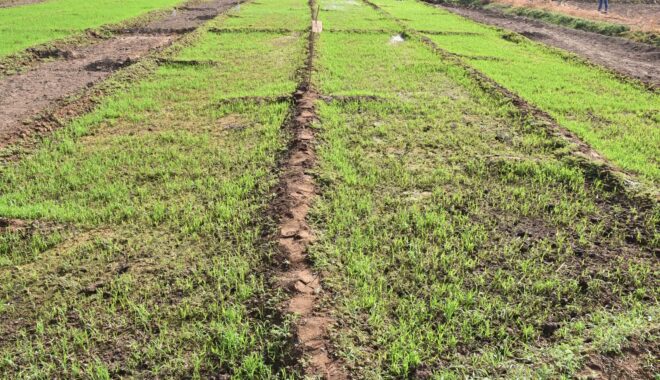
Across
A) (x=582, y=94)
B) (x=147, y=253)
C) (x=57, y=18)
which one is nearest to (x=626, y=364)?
(x=147, y=253)

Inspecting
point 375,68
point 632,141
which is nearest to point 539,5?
point 375,68

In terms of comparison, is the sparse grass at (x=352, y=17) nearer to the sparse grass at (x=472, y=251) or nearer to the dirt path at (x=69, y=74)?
the dirt path at (x=69, y=74)

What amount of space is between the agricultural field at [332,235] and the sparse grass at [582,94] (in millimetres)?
68

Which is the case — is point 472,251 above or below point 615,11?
below

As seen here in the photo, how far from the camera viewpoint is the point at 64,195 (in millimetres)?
4715

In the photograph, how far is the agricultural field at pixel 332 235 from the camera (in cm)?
284

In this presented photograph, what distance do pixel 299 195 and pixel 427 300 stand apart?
187 centimetres

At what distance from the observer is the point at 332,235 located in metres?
4.03

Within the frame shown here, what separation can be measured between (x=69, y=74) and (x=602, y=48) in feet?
50.4

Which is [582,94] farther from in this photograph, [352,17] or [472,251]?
[352,17]

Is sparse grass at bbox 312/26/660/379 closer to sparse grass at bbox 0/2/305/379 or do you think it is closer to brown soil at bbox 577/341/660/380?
brown soil at bbox 577/341/660/380

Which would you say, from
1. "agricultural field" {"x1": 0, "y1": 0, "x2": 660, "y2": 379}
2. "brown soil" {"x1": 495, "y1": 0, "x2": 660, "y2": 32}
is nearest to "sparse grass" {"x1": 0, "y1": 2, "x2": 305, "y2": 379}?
"agricultural field" {"x1": 0, "y1": 0, "x2": 660, "y2": 379}

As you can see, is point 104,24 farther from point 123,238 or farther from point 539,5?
point 539,5

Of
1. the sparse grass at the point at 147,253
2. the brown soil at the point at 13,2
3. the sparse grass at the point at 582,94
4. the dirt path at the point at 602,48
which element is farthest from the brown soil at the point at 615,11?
the brown soil at the point at 13,2
